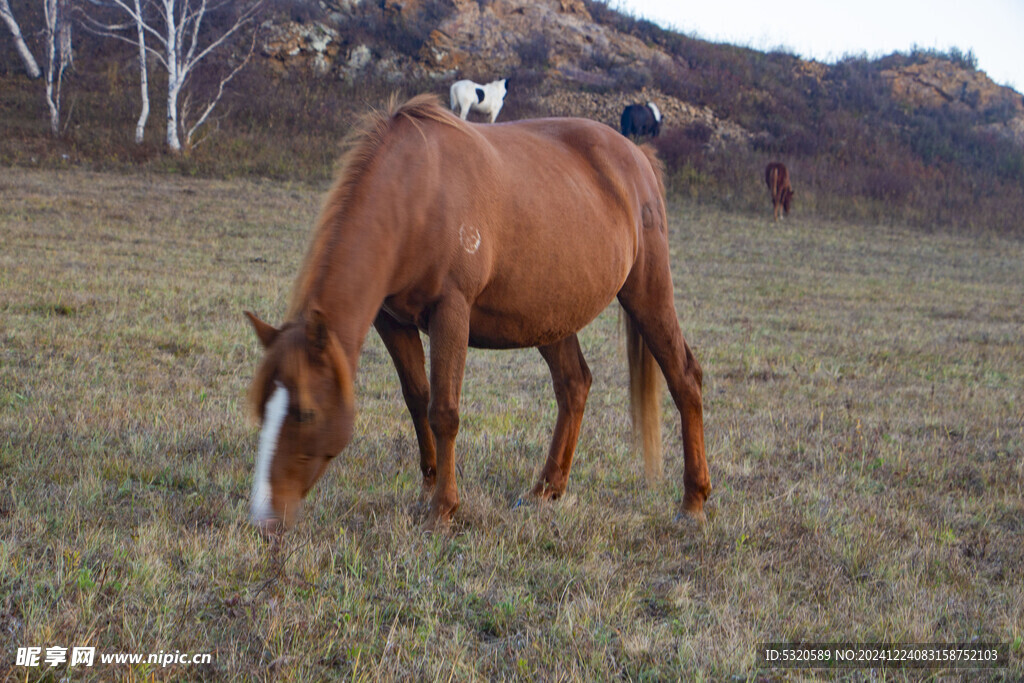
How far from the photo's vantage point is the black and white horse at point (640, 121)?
85.2 feet

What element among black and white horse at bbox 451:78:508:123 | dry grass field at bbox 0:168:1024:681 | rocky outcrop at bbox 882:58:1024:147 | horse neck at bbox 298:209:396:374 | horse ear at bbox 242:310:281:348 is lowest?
dry grass field at bbox 0:168:1024:681

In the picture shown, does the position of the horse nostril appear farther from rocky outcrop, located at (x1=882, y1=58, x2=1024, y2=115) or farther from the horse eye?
rocky outcrop, located at (x1=882, y1=58, x2=1024, y2=115)

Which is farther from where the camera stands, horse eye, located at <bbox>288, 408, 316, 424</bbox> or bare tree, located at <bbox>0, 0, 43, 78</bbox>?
bare tree, located at <bbox>0, 0, 43, 78</bbox>

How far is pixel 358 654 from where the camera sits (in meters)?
2.27

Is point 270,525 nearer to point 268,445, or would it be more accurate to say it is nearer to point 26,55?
point 268,445

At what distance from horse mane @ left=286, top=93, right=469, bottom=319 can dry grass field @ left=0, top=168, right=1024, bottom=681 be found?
3.22 feet

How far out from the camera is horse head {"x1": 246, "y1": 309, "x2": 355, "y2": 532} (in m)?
2.67

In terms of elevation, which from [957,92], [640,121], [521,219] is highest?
[957,92]

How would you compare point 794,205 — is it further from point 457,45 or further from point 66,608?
point 66,608

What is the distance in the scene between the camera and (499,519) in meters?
3.58

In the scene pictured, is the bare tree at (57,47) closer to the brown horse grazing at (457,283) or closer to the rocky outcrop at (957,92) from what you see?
the brown horse grazing at (457,283)

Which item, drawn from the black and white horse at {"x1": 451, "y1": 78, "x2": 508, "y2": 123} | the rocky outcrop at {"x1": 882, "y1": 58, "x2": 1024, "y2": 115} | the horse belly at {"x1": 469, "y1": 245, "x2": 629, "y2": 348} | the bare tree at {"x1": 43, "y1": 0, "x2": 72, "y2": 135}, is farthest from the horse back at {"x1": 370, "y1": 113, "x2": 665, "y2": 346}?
the rocky outcrop at {"x1": 882, "y1": 58, "x2": 1024, "y2": 115}

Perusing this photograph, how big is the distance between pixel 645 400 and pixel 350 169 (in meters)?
2.26

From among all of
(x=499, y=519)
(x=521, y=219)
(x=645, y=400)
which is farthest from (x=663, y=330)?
(x=499, y=519)
